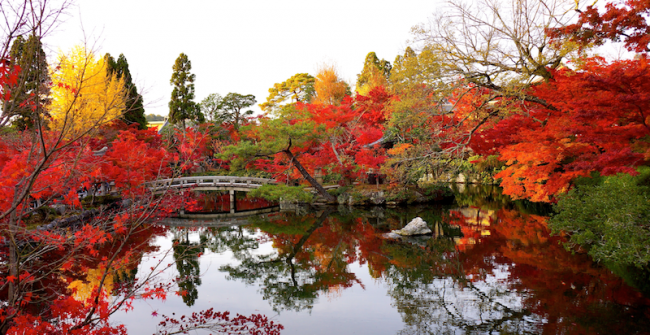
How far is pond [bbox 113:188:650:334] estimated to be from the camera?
5531 mm

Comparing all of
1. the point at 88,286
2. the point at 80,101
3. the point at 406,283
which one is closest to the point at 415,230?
the point at 406,283

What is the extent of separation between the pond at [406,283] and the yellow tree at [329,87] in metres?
20.2

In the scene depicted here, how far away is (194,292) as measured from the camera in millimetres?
7148

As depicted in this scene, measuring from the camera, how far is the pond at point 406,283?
5531mm

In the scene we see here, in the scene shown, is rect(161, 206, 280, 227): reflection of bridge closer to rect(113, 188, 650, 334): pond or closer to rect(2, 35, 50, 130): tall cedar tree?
rect(113, 188, 650, 334): pond

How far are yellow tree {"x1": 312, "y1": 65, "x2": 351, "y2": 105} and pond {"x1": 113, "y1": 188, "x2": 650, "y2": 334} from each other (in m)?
20.2

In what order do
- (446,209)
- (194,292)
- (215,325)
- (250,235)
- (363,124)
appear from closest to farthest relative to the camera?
(215,325) < (194,292) < (250,235) < (446,209) < (363,124)

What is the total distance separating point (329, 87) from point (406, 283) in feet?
84.1

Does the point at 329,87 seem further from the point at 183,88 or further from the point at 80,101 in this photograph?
the point at 80,101


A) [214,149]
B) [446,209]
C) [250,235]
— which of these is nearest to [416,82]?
[250,235]

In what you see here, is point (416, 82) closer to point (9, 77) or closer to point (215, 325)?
point (215, 325)

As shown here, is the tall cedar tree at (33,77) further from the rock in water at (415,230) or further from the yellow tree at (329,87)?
the yellow tree at (329,87)

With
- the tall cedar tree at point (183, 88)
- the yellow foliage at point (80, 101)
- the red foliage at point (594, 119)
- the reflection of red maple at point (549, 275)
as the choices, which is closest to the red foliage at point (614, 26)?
the red foliage at point (594, 119)

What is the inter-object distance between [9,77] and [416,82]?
27.5 ft
